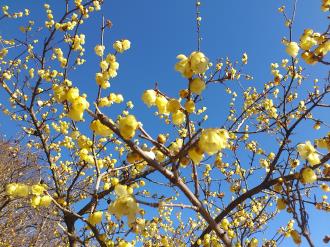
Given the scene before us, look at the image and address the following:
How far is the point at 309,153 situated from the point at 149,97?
4.21 ft

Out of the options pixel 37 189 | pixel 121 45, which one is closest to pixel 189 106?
pixel 37 189

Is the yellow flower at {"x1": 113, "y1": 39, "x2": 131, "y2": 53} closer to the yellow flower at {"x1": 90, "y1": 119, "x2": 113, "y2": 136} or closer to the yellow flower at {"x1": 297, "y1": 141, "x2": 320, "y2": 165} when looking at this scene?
the yellow flower at {"x1": 90, "y1": 119, "x2": 113, "y2": 136}

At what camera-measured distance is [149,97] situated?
2.34 meters

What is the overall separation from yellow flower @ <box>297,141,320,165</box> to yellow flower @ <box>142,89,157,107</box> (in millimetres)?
1194

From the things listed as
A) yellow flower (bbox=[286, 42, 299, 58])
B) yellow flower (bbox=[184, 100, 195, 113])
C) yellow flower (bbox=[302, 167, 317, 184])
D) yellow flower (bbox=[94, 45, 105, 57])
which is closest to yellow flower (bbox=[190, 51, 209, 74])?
yellow flower (bbox=[184, 100, 195, 113])

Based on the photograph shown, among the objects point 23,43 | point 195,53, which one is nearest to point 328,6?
point 195,53

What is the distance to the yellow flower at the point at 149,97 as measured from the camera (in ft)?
7.70

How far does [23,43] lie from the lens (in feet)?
21.9

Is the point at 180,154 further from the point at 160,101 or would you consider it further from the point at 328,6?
the point at 328,6

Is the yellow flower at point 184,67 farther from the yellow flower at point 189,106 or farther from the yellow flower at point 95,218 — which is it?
the yellow flower at point 95,218

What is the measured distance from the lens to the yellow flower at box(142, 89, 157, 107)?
235 cm

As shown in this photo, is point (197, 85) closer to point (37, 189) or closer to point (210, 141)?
point (210, 141)

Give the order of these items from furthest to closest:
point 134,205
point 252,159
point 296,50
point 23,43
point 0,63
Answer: point 0,63
point 23,43
point 252,159
point 296,50
point 134,205

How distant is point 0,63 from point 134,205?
641 cm
